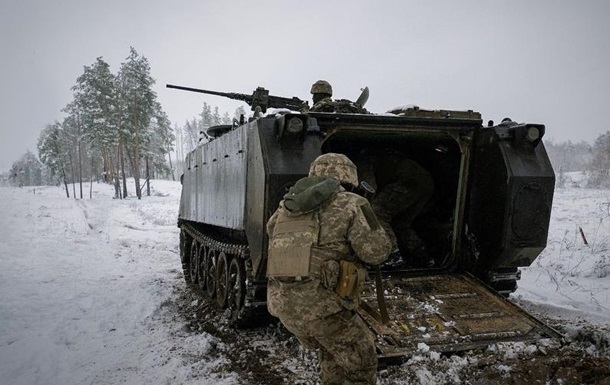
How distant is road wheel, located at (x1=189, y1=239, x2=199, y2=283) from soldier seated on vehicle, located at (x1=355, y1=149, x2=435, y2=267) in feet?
11.1

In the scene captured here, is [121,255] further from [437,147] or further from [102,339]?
[437,147]

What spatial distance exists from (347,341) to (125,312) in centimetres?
404

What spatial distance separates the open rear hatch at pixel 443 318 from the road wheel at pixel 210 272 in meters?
2.74

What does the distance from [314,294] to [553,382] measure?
1901 millimetres

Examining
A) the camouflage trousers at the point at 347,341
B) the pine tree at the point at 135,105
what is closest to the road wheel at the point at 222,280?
the camouflage trousers at the point at 347,341

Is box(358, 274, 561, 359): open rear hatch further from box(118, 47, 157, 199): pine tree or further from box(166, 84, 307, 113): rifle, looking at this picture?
box(118, 47, 157, 199): pine tree

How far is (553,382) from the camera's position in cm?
312

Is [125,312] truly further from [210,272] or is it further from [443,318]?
[443,318]

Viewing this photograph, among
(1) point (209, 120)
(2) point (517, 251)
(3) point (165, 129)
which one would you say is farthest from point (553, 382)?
(1) point (209, 120)

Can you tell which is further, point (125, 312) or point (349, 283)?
point (125, 312)

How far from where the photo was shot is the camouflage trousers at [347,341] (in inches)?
110

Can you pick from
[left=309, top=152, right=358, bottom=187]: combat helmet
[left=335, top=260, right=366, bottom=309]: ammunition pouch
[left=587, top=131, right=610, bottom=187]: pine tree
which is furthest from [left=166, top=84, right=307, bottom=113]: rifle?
[left=587, top=131, right=610, bottom=187]: pine tree

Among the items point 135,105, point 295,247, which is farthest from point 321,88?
point 135,105

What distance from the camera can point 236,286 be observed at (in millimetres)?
5078
